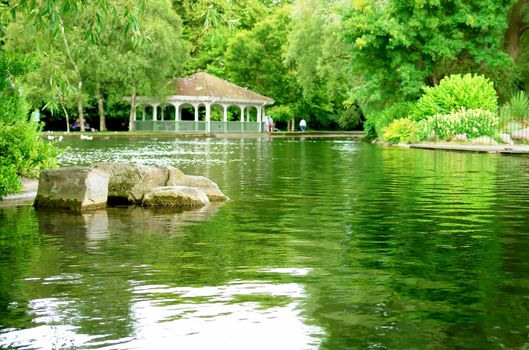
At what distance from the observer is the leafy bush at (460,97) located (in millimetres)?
47875

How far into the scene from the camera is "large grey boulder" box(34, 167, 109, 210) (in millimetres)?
14875

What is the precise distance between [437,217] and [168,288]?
6.69 meters

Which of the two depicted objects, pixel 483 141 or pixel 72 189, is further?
pixel 483 141

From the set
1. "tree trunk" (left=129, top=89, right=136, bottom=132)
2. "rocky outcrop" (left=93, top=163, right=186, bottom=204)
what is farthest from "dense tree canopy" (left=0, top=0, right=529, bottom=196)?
"rocky outcrop" (left=93, top=163, right=186, bottom=204)

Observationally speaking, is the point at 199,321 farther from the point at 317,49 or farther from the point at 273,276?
the point at 317,49

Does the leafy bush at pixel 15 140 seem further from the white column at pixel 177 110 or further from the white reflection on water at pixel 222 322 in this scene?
the white column at pixel 177 110

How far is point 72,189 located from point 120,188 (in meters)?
1.30

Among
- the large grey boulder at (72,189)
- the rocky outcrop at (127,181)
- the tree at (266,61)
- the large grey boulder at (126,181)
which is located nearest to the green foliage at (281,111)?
the tree at (266,61)

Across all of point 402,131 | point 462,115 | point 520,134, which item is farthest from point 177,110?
point 520,134

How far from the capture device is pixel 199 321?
256 inches

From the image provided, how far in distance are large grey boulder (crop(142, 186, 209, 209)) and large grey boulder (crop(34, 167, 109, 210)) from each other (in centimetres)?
76

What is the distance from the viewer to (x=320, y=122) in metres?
100

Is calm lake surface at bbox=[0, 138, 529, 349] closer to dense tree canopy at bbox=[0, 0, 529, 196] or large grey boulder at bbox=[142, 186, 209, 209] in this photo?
large grey boulder at bbox=[142, 186, 209, 209]

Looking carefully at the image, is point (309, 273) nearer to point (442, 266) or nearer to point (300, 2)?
point (442, 266)
